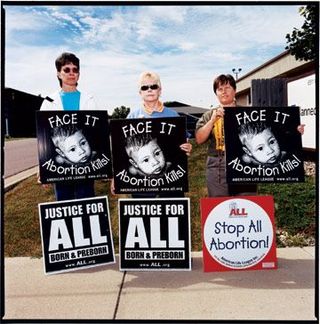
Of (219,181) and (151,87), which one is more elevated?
(151,87)

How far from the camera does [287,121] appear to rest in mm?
3643

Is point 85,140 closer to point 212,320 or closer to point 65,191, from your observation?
point 65,191

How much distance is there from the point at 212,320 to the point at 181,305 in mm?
302

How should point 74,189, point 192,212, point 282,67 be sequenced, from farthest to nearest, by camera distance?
point 282,67 < point 192,212 < point 74,189

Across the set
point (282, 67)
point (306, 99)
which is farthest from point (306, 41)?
point (282, 67)

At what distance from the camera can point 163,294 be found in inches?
138

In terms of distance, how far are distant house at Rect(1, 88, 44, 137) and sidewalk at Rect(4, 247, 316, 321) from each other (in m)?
1.32

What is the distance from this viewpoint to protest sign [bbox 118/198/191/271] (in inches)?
147

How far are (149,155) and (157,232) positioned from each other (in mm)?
642

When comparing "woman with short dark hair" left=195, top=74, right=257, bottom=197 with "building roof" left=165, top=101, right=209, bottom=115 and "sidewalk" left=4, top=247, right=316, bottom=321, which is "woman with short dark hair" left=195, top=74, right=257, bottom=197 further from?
"sidewalk" left=4, top=247, right=316, bottom=321

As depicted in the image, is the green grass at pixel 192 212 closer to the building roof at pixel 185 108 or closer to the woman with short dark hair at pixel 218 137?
the woman with short dark hair at pixel 218 137

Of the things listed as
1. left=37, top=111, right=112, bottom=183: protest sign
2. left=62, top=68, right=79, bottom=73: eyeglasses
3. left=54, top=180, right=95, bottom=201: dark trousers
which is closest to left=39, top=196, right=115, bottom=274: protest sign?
left=54, top=180, right=95, bottom=201: dark trousers

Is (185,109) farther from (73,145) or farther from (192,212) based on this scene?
(192,212)

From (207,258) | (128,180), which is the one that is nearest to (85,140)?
(128,180)
